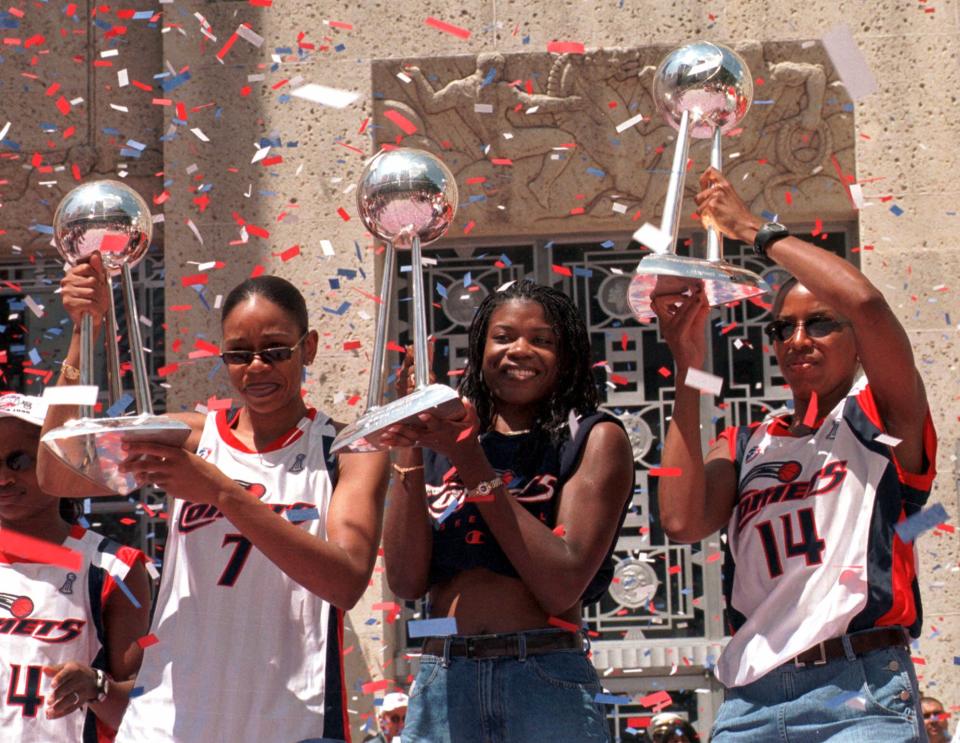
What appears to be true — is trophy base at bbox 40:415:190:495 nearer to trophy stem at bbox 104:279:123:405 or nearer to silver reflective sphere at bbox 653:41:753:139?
trophy stem at bbox 104:279:123:405

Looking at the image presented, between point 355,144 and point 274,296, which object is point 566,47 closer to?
point 355,144

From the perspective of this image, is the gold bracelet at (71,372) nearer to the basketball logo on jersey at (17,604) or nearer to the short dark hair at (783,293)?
the basketball logo on jersey at (17,604)

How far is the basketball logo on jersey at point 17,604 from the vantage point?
409 centimetres

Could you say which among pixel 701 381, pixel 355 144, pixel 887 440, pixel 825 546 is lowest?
pixel 825 546

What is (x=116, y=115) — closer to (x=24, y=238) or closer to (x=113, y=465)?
(x=24, y=238)

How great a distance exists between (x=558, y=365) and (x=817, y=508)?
66 cm

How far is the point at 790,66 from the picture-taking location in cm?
722

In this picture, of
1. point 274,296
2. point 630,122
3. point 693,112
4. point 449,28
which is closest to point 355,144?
point 449,28

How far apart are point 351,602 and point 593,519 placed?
54cm

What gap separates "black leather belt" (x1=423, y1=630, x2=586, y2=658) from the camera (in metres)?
3.45

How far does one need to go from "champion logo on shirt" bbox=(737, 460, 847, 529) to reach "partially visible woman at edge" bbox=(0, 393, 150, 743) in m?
1.53

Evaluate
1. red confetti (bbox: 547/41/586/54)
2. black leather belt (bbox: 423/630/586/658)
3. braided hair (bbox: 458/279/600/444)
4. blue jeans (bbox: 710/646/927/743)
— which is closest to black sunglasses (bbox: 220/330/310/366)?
braided hair (bbox: 458/279/600/444)

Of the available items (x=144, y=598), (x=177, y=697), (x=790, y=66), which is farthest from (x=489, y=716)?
(x=790, y=66)

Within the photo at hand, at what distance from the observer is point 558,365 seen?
148 inches
